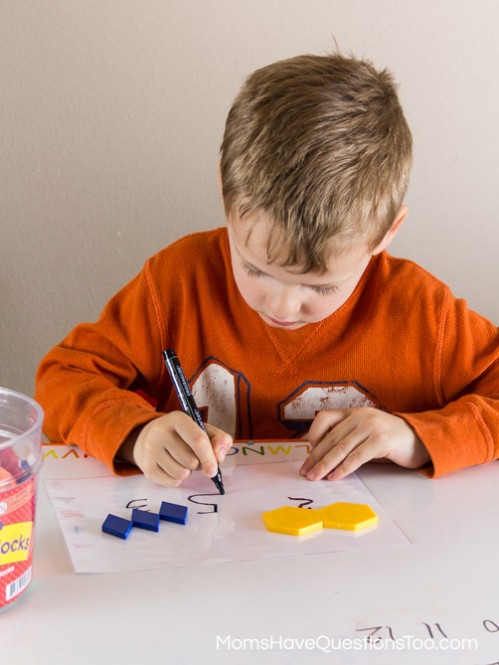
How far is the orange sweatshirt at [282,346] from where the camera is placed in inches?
40.1

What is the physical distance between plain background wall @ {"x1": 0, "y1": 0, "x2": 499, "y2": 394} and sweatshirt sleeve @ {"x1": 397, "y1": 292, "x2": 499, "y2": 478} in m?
0.31

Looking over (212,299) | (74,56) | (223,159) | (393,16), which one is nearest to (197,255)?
(212,299)

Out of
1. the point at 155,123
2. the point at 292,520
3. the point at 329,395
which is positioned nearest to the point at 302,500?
the point at 292,520

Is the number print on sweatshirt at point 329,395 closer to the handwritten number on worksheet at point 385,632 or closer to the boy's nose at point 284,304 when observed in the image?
the boy's nose at point 284,304

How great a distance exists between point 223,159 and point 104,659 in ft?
1.59

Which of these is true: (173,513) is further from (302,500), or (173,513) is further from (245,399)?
(245,399)

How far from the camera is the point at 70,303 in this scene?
4.24 ft

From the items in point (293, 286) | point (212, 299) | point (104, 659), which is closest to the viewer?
point (104, 659)

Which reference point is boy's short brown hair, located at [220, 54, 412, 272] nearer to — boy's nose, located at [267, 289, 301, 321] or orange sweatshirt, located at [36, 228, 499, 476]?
boy's nose, located at [267, 289, 301, 321]

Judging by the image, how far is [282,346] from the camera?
3.37ft

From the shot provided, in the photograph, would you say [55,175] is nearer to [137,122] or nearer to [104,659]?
[137,122]

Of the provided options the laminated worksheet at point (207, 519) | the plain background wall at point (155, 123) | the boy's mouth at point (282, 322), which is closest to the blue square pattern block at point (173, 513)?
the laminated worksheet at point (207, 519)

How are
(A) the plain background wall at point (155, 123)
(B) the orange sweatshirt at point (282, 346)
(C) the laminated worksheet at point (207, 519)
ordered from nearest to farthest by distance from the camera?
(C) the laminated worksheet at point (207, 519), (B) the orange sweatshirt at point (282, 346), (A) the plain background wall at point (155, 123)
